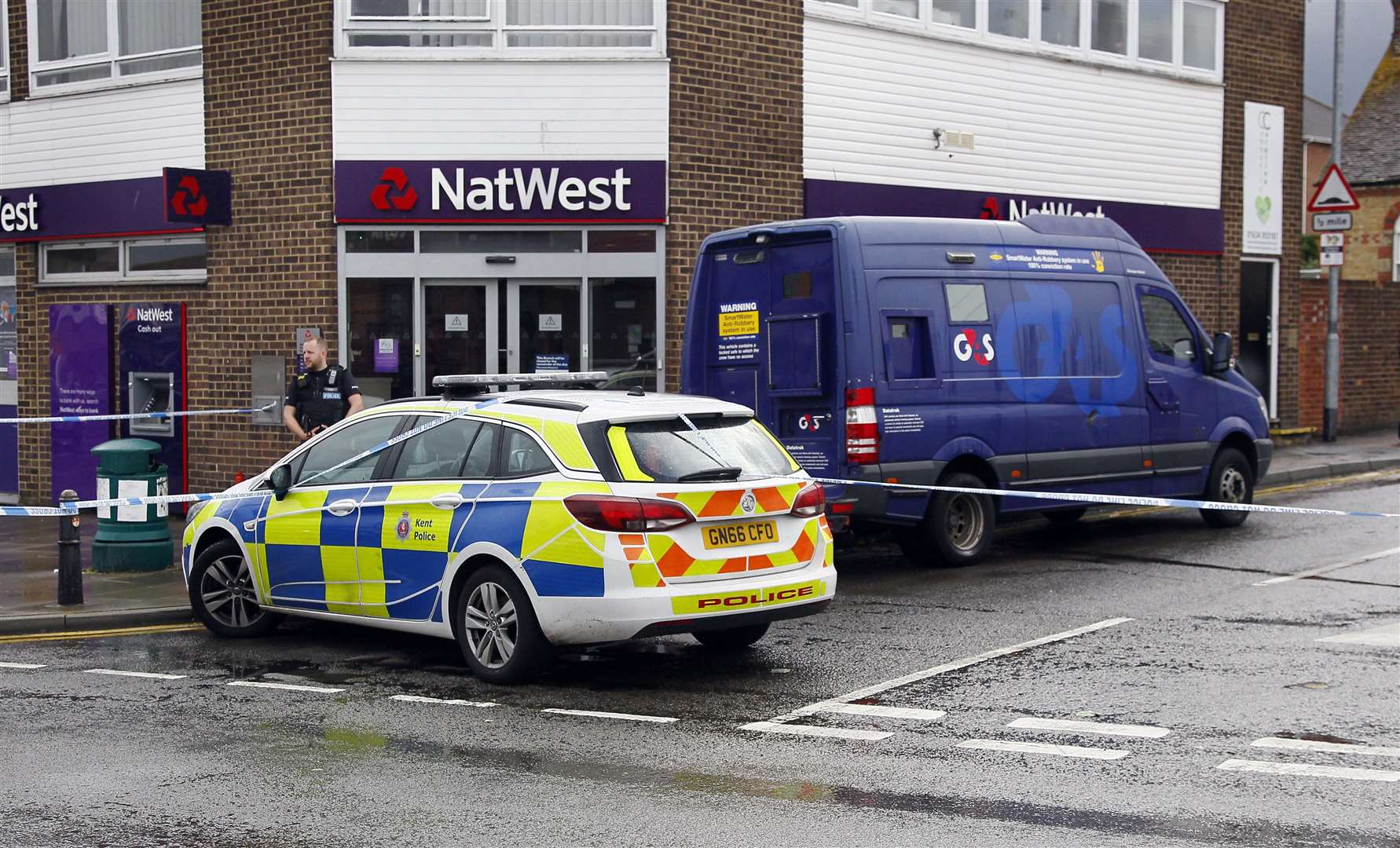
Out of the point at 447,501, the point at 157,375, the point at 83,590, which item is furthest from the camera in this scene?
the point at 157,375

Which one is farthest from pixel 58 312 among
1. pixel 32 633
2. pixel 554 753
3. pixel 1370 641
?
pixel 1370 641

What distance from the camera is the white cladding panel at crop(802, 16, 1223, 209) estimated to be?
17.2m

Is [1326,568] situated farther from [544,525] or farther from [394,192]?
[394,192]

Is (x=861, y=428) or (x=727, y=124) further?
(x=727, y=124)

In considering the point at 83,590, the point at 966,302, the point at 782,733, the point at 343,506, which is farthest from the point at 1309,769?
the point at 83,590

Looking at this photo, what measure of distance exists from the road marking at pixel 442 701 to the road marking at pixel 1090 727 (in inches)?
102

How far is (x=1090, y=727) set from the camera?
726 cm

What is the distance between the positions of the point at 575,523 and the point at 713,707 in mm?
1147

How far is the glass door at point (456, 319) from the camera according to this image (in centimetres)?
1593

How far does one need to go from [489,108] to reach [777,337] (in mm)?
5018

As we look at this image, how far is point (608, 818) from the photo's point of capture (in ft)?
19.2

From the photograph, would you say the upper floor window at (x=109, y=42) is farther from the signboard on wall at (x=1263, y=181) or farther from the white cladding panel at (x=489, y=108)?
the signboard on wall at (x=1263, y=181)

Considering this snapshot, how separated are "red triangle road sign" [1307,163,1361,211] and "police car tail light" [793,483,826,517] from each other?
1551cm

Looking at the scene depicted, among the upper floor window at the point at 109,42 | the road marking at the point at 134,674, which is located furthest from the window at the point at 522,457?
the upper floor window at the point at 109,42
